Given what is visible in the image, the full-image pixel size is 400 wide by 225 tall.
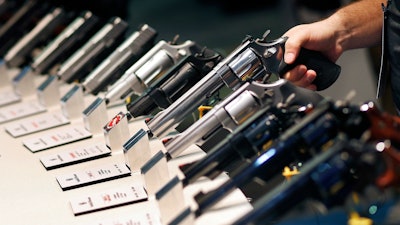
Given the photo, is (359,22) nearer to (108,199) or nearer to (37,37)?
(108,199)

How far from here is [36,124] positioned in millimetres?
3941

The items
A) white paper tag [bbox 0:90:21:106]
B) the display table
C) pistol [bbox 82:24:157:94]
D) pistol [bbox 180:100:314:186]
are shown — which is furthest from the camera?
white paper tag [bbox 0:90:21:106]

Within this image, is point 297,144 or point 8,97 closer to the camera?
point 297,144

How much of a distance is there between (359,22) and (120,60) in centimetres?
95

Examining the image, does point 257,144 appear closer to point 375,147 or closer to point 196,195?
point 196,195

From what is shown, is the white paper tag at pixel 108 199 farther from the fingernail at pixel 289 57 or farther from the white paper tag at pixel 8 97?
the white paper tag at pixel 8 97

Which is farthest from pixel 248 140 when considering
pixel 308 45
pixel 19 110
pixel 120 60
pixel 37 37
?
pixel 37 37

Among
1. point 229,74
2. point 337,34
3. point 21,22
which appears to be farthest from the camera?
point 21,22

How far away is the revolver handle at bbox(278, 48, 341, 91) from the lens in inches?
131

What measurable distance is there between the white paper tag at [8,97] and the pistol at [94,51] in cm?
22

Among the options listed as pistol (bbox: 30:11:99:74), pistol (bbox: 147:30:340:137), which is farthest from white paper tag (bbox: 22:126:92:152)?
pistol (bbox: 30:11:99:74)

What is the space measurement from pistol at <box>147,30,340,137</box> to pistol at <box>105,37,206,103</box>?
0.39 m

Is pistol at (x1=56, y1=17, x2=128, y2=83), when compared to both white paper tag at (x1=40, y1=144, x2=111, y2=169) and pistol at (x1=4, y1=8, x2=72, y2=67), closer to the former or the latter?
pistol at (x1=4, y1=8, x2=72, y2=67)

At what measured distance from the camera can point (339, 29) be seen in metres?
3.60
